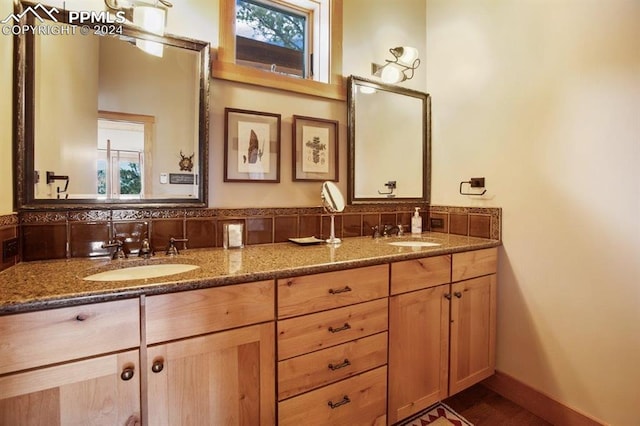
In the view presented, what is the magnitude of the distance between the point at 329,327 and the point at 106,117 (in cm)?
133

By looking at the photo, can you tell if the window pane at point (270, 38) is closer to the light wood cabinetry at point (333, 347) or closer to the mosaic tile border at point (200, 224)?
the mosaic tile border at point (200, 224)

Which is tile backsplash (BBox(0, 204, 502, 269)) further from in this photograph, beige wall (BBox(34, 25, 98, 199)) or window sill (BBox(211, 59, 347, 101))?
window sill (BBox(211, 59, 347, 101))

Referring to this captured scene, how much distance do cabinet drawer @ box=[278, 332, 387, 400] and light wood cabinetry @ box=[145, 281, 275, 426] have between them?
64mm

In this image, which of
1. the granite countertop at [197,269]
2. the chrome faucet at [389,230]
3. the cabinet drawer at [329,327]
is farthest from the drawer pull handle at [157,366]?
the chrome faucet at [389,230]

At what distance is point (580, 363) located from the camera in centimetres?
162

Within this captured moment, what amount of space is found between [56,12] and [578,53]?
2393mm

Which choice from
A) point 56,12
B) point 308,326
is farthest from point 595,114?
point 56,12

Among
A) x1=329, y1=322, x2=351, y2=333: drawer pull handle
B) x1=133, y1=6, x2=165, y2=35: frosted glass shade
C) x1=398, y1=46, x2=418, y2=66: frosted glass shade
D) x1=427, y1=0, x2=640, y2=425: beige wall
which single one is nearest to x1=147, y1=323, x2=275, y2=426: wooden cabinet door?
x1=329, y1=322, x2=351, y2=333: drawer pull handle

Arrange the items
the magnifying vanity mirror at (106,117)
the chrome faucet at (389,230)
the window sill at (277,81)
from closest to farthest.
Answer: the magnifying vanity mirror at (106,117) → the window sill at (277,81) → the chrome faucet at (389,230)

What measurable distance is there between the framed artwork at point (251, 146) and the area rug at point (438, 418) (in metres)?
1.50

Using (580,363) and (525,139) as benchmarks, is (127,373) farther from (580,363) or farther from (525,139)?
(525,139)

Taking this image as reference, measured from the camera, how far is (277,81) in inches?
72.4

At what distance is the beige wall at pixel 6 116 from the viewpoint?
1.18m

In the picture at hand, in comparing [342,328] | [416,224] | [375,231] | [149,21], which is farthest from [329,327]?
[149,21]
